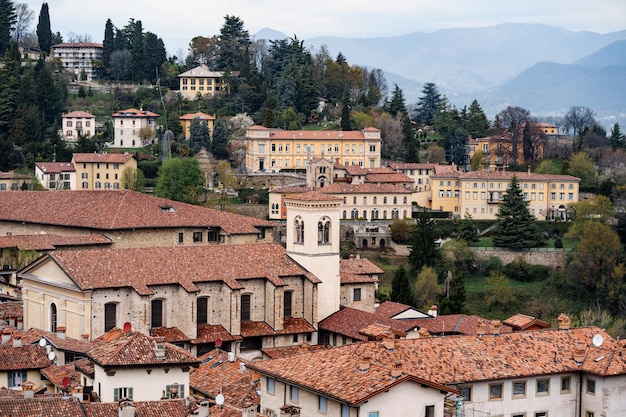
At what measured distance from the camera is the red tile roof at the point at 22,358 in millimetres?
36094

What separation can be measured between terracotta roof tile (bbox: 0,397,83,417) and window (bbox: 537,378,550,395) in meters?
13.3

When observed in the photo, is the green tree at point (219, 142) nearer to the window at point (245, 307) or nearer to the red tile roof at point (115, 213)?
the red tile roof at point (115, 213)

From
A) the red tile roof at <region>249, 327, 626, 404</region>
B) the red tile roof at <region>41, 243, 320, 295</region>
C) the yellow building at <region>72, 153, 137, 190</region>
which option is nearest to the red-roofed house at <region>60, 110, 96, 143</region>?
the yellow building at <region>72, 153, 137, 190</region>

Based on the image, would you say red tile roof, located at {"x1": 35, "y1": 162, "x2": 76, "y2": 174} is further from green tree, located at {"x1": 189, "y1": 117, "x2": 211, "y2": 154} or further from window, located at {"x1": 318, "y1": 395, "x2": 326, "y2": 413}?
window, located at {"x1": 318, "y1": 395, "x2": 326, "y2": 413}

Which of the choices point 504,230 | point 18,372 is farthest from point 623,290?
point 18,372

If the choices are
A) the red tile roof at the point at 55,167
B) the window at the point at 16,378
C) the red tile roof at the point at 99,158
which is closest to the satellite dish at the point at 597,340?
the window at the point at 16,378

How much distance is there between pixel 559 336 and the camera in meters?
38.0

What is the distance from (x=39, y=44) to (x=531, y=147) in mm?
57260

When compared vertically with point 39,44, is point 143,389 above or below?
below

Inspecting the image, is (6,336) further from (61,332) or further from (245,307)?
(245,307)

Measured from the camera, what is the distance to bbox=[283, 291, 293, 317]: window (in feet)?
182

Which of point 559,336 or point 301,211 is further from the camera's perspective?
point 301,211

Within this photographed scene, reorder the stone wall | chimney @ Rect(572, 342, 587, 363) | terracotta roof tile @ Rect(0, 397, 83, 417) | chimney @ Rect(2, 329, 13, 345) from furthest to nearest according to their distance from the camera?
1. the stone wall
2. chimney @ Rect(2, 329, 13, 345)
3. chimney @ Rect(572, 342, 587, 363)
4. terracotta roof tile @ Rect(0, 397, 83, 417)

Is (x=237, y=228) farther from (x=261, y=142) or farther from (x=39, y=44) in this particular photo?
(x=39, y=44)
